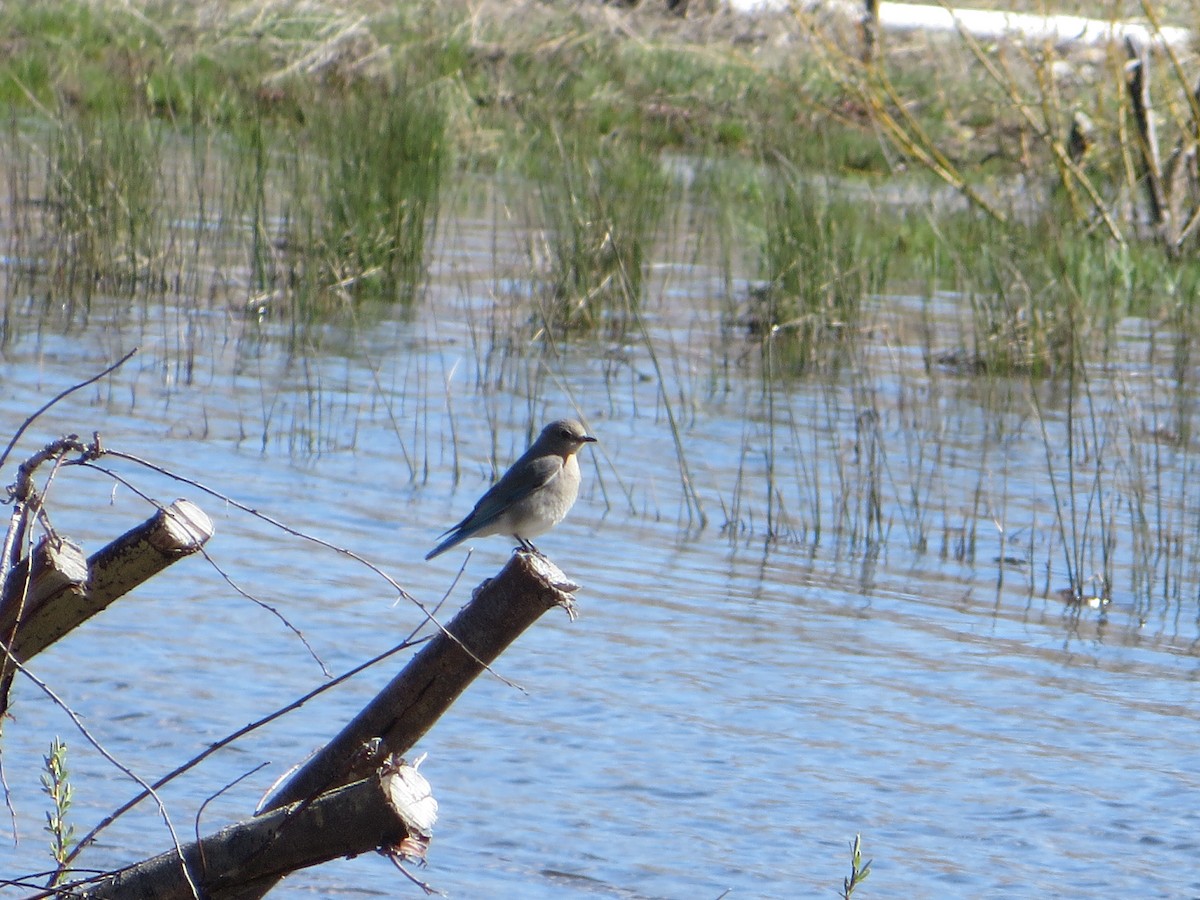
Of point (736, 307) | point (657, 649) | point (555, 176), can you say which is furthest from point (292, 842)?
point (555, 176)

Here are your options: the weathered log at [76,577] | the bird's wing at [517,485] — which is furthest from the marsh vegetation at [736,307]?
the weathered log at [76,577]

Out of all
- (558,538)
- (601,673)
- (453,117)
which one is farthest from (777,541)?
(453,117)

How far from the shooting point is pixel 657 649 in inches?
213

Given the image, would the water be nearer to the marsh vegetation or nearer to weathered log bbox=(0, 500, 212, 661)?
the marsh vegetation

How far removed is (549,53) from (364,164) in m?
11.0

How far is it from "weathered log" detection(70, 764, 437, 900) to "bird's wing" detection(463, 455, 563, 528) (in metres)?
2.35

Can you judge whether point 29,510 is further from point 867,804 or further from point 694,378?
point 694,378

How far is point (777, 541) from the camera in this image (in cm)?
675

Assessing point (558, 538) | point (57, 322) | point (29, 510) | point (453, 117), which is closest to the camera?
point (29, 510)

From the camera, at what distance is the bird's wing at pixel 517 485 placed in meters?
4.71

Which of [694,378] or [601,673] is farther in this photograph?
[694,378]

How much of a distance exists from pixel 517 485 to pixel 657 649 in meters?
0.93

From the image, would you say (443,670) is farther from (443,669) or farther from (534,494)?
(534,494)

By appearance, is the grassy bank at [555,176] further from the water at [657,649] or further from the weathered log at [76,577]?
the weathered log at [76,577]
